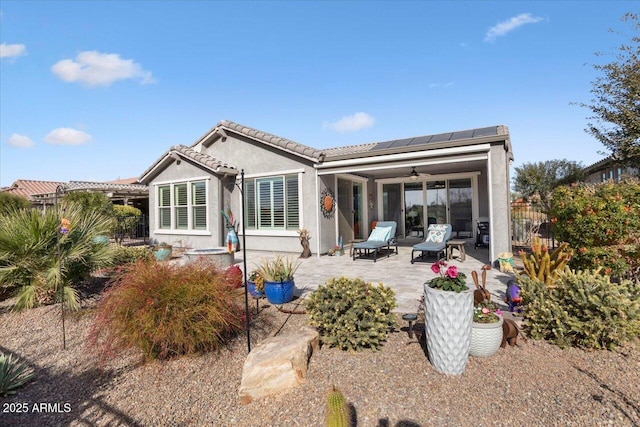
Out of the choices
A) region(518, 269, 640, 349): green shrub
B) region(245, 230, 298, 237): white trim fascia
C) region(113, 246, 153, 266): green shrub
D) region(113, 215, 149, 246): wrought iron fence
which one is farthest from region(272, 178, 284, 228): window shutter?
region(518, 269, 640, 349): green shrub

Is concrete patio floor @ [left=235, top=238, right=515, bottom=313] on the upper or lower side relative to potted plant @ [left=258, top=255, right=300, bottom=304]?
lower

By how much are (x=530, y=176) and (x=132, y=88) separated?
29.0m

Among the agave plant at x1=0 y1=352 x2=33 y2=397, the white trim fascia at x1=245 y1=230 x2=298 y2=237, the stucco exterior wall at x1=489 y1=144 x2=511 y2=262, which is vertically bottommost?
the agave plant at x1=0 y1=352 x2=33 y2=397

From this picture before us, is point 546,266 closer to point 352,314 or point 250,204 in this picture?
point 352,314

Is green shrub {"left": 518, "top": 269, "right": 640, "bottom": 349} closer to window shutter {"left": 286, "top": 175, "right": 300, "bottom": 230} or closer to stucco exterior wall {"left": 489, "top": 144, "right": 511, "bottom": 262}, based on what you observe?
stucco exterior wall {"left": 489, "top": 144, "right": 511, "bottom": 262}

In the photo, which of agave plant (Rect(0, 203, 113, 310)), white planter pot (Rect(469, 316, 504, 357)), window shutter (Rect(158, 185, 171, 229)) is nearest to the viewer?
white planter pot (Rect(469, 316, 504, 357))

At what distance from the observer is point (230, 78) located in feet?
44.0

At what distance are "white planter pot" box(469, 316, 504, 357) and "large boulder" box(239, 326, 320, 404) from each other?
1.91 m

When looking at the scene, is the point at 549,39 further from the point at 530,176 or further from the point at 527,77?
the point at 530,176

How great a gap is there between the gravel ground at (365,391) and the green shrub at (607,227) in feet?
7.60

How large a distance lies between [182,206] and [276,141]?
18.2ft

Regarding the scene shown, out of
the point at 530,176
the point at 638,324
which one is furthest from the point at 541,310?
the point at 530,176

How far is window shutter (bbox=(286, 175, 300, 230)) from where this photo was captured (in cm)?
1173

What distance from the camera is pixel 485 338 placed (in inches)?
144
